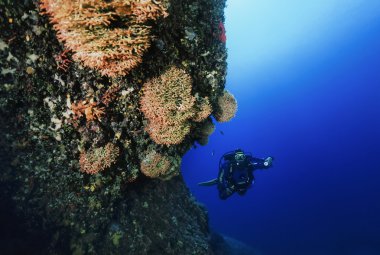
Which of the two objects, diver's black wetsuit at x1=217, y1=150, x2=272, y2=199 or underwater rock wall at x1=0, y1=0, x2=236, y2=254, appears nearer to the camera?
underwater rock wall at x1=0, y1=0, x2=236, y2=254

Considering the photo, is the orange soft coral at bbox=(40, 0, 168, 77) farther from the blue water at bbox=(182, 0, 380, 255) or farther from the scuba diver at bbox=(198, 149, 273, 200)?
the blue water at bbox=(182, 0, 380, 255)

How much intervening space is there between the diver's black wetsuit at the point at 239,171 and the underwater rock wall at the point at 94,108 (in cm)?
404

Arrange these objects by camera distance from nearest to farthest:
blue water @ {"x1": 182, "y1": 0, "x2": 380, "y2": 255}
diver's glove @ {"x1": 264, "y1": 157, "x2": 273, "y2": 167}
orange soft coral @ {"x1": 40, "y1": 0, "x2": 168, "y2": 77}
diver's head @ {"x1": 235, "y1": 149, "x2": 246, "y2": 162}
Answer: orange soft coral @ {"x1": 40, "y1": 0, "x2": 168, "y2": 77} < diver's glove @ {"x1": 264, "y1": 157, "x2": 273, "y2": 167} < diver's head @ {"x1": 235, "y1": 149, "x2": 246, "y2": 162} < blue water @ {"x1": 182, "y1": 0, "x2": 380, "y2": 255}

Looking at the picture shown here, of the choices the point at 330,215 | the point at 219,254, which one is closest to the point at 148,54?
the point at 219,254

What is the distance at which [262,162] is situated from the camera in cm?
974

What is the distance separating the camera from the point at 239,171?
33.6 ft

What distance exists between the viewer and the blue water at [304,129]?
52.1 m

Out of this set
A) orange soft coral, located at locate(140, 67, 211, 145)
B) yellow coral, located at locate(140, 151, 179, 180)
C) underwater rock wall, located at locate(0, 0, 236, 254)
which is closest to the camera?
underwater rock wall, located at locate(0, 0, 236, 254)

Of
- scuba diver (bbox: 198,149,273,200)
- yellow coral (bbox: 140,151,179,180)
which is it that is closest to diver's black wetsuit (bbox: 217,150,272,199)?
scuba diver (bbox: 198,149,273,200)

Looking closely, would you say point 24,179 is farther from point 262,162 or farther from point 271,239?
point 271,239

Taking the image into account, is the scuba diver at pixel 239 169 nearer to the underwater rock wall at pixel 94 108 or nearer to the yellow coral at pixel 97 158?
the underwater rock wall at pixel 94 108

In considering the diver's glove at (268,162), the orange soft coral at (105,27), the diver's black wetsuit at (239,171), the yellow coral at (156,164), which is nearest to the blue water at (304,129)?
the diver's black wetsuit at (239,171)

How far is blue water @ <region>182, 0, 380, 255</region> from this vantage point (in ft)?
171

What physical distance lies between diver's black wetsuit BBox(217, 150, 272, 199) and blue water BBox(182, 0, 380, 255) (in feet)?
97.4
